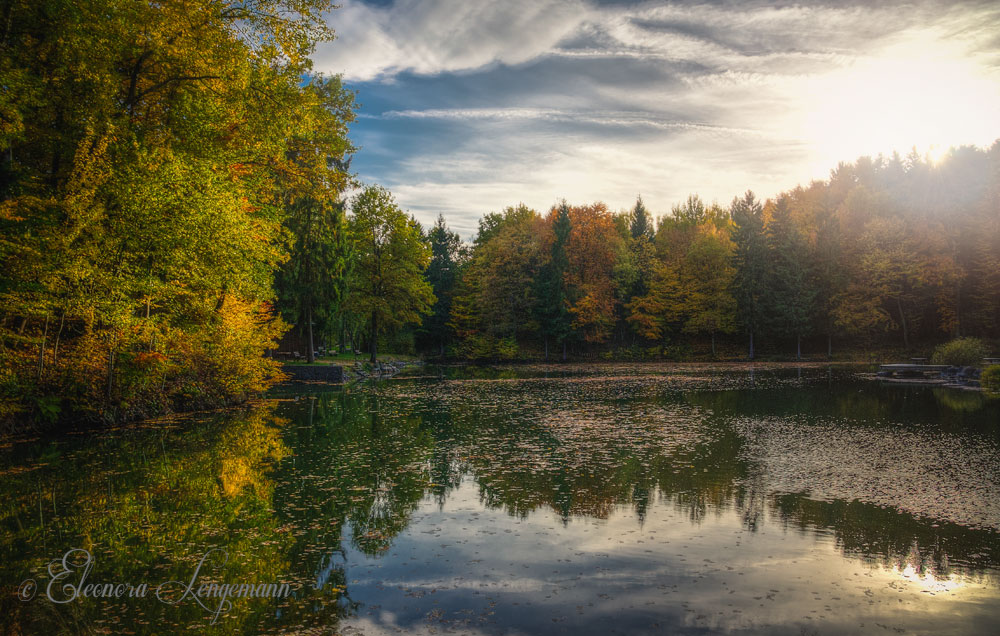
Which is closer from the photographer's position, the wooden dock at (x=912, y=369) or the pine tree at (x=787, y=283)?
the wooden dock at (x=912, y=369)

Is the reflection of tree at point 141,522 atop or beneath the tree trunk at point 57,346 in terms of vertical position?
beneath

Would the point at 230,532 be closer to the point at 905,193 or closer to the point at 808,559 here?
the point at 808,559

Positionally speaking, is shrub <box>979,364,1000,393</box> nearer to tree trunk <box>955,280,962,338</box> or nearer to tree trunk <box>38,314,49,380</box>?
tree trunk <box>955,280,962,338</box>

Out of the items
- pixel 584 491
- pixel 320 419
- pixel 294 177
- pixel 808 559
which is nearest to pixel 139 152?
pixel 294 177

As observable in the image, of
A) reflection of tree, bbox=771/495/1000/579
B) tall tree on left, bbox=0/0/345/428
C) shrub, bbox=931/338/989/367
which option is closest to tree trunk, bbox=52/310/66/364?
tall tree on left, bbox=0/0/345/428

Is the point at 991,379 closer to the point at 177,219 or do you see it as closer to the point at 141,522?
the point at 141,522

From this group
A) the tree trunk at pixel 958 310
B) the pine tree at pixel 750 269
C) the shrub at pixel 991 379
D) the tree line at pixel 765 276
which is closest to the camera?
the shrub at pixel 991 379

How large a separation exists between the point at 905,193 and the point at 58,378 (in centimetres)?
6487

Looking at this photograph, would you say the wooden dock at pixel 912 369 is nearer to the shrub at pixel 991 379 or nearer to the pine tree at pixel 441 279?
the shrub at pixel 991 379

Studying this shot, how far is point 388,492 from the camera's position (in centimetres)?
1079

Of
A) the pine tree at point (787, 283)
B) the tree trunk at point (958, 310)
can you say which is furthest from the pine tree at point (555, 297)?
the tree trunk at point (958, 310)
